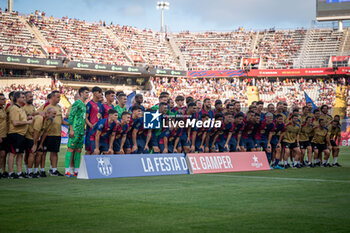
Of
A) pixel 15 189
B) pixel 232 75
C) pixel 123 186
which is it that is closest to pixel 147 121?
pixel 123 186

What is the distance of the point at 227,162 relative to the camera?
14.1 metres

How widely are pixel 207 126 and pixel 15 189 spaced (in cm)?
669

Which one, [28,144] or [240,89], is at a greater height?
[240,89]

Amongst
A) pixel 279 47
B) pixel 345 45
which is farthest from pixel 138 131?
pixel 279 47

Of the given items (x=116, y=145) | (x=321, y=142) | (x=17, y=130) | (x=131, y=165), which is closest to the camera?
(x=17, y=130)

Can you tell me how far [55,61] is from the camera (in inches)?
1914

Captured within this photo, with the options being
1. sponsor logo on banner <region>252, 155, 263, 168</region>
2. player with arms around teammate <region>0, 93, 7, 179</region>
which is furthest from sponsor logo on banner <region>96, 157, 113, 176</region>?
sponsor logo on banner <region>252, 155, 263, 168</region>

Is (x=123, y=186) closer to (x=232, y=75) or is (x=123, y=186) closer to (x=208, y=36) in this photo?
(x=232, y=75)

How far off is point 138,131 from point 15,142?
3.41 metres

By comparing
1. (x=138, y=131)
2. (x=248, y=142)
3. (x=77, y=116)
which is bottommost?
(x=248, y=142)

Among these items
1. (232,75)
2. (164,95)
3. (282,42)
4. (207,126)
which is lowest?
(207,126)

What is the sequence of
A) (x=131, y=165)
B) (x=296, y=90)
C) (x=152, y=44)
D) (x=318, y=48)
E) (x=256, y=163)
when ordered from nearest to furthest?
(x=131, y=165) → (x=256, y=163) → (x=296, y=90) → (x=318, y=48) → (x=152, y=44)

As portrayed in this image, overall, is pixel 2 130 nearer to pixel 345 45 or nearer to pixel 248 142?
pixel 248 142

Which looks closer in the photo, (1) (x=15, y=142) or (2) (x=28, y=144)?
(1) (x=15, y=142)
